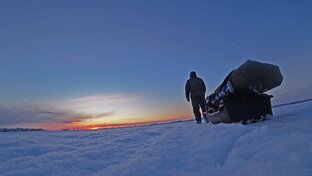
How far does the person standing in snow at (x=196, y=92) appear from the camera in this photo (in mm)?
13836

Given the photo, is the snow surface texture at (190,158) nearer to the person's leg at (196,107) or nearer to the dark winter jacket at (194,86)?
the dark winter jacket at (194,86)

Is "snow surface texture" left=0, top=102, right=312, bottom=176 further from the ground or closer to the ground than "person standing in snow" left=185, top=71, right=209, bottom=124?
closer to the ground

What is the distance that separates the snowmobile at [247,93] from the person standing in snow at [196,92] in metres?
2.65

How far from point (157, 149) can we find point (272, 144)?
70.5 inches

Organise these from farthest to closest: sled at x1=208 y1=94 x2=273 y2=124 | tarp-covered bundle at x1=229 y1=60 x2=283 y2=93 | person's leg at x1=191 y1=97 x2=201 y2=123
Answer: person's leg at x1=191 y1=97 x2=201 y2=123, sled at x1=208 y1=94 x2=273 y2=124, tarp-covered bundle at x1=229 y1=60 x2=283 y2=93

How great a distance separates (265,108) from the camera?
9.73m

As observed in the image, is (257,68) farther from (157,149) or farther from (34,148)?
(34,148)

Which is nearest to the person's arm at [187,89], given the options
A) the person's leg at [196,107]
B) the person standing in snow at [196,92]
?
the person standing in snow at [196,92]

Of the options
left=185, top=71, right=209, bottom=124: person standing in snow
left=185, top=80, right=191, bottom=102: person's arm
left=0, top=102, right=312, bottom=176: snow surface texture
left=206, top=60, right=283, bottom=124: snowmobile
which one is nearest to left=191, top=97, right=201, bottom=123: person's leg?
left=185, top=71, right=209, bottom=124: person standing in snow

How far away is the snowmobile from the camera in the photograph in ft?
27.8

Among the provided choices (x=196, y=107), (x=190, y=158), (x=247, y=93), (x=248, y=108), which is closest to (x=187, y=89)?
(x=196, y=107)

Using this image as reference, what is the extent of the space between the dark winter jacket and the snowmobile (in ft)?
→ 8.66

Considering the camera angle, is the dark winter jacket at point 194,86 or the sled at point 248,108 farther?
the dark winter jacket at point 194,86

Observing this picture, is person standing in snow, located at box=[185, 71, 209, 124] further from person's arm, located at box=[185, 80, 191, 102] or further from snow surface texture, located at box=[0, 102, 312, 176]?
snow surface texture, located at box=[0, 102, 312, 176]
